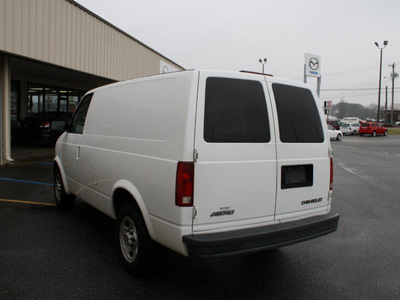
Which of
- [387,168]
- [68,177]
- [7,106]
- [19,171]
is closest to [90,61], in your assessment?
[7,106]

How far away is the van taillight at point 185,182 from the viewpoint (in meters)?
2.62

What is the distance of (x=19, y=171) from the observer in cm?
871

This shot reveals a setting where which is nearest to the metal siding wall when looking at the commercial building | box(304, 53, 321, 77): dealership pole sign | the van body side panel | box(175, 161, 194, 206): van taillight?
the commercial building

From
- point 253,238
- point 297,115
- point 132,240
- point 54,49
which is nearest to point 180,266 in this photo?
point 132,240

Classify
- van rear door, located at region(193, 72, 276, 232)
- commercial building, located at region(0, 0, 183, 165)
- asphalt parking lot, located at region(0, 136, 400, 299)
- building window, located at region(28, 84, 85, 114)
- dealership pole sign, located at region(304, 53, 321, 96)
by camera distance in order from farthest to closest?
building window, located at region(28, 84, 85, 114)
dealership pole sign, located at region(304, 53, 321, 96)
commercial building, located at region(0, 0, 183, 165)
asphalt parking lot, located at region(0, 136, 400, 299)
van rear door, located at region(193, 72, 276, 232)

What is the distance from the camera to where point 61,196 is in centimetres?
539

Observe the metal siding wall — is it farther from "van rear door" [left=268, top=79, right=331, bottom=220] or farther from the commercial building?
"van rear door" [left=268, top=79, right=331, bottom=220]

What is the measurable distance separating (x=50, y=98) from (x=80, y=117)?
621 inches

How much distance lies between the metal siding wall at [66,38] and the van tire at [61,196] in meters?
4.51

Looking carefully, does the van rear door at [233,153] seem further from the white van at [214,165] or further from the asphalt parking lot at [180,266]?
the asphalt parking lot at [180,266]

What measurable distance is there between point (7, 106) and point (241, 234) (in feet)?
30.2

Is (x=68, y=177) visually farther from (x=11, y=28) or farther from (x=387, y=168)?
(x=387, y=168)

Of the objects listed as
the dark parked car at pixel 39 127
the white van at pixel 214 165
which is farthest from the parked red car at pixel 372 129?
the white van at pixel 214 165

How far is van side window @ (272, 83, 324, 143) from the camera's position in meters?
3.20
